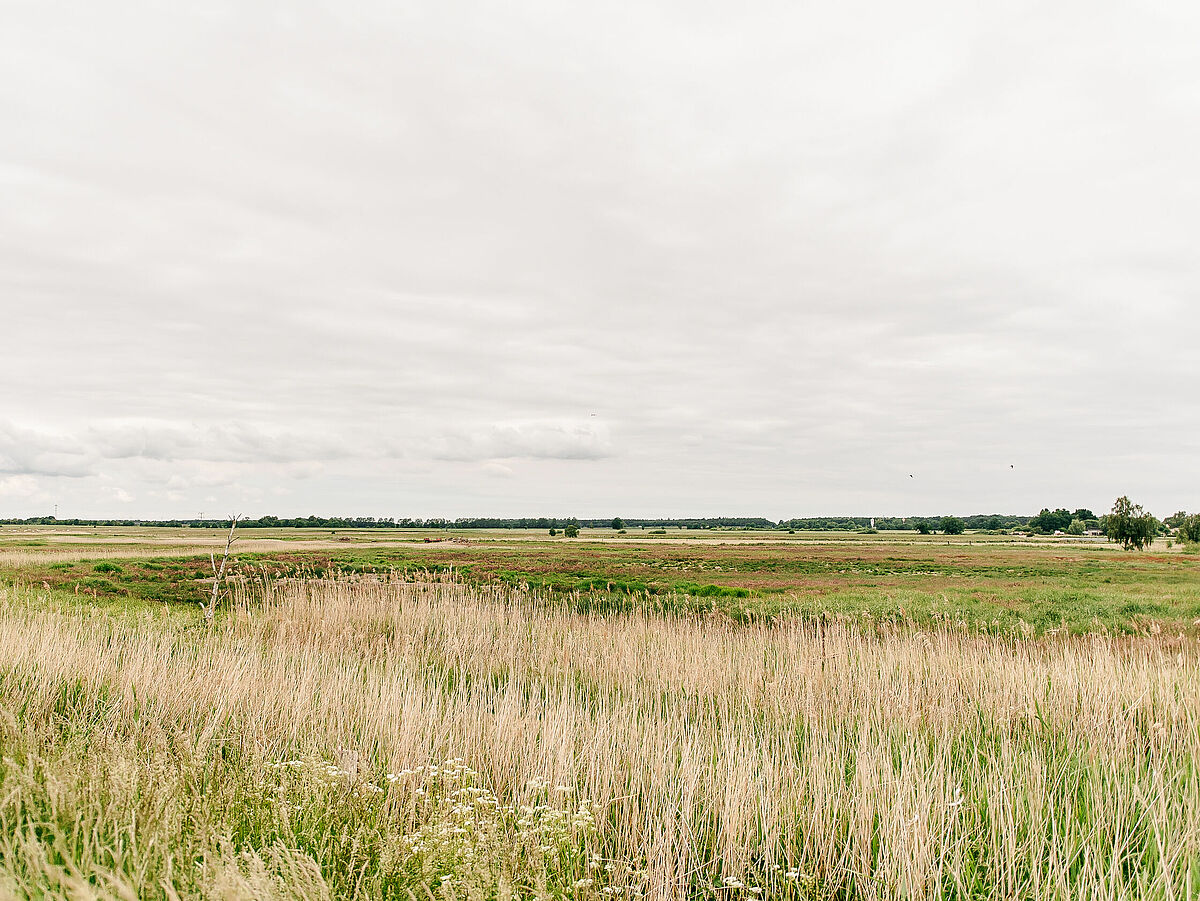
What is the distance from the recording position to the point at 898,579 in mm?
45375

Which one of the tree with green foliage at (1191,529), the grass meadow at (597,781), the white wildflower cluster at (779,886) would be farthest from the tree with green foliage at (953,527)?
the white wildflower cluster at (779,886)

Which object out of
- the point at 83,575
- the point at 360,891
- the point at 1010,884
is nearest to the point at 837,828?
the point at 1010,884

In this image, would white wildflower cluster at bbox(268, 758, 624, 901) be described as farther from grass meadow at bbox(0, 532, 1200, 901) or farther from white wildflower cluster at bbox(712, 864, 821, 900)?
white wildflower cluster at bbox(712, 864, 821, 900)

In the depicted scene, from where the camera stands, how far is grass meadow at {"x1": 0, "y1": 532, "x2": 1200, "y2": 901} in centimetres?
369

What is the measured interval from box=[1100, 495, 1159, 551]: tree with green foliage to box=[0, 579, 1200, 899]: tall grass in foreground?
4730 inches

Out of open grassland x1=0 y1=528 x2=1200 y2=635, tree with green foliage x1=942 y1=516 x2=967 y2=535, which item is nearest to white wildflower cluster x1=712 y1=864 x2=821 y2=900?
open grassland x1=0 y1=528 x2=1200 y2=635

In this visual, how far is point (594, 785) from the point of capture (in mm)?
5492

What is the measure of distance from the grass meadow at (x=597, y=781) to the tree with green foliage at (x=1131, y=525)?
117542 mm

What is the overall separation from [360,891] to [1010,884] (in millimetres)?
3683

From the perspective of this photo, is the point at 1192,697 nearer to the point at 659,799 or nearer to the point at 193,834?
the point at 659,799

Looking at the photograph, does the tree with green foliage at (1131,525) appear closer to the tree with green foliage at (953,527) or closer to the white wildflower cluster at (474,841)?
the tree with green foliage at (953,527)

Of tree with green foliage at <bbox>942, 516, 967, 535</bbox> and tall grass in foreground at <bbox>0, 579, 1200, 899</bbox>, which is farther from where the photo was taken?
tree with green foliage at <bbox>942, 516, 967, 535</bbox>

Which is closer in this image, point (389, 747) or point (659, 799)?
point (659, 799)

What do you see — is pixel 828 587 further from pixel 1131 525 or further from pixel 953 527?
pixel 953 527
